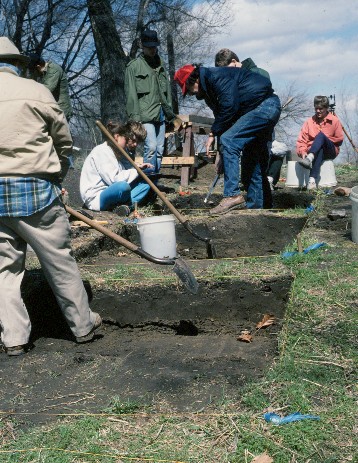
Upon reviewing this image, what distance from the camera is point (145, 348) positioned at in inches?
170

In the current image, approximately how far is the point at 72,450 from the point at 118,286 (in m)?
2.22

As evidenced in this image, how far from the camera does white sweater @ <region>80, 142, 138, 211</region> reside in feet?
25.4

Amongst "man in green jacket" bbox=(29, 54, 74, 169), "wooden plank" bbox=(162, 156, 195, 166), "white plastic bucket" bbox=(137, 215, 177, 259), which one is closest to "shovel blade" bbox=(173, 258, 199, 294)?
"white plastic bucket" bbox=(137, 215, 177, 259)

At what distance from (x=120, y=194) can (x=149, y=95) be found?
1.98 meters

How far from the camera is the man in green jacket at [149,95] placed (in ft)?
29.8

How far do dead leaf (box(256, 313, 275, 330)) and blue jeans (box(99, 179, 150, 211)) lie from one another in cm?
374

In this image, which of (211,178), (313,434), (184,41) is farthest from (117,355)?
(184,41)

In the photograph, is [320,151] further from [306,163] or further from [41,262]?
[41,262]

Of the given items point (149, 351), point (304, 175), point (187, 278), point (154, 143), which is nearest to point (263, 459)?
point (149, 351)

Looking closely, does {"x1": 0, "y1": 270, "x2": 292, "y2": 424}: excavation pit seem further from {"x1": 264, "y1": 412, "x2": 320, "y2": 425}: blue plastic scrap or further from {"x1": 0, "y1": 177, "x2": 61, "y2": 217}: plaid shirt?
{"x1": 0, "y1": 177, "x2": 61, "y2": 217}: plaid shirt

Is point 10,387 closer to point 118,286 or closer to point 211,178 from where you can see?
point 118,286

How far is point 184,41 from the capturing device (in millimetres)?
22703

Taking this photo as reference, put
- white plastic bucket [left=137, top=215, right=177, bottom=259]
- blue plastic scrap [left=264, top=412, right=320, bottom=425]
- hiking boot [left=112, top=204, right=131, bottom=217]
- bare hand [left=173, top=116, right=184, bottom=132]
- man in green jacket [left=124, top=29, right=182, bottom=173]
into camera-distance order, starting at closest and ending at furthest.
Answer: blue plastic scrap [left=264, top=412, right=320, bottom=425], white plastic bucket [left=137, top=215, right=177, bottom=259], hiking boot [left=112, top=204, right=131, bottom=217], man in green jacket [left=124, top=29, right=182, bottom=173], bare hand [left=173, top=116, right=184, bottom=132]

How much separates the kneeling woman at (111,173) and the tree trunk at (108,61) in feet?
19.4
